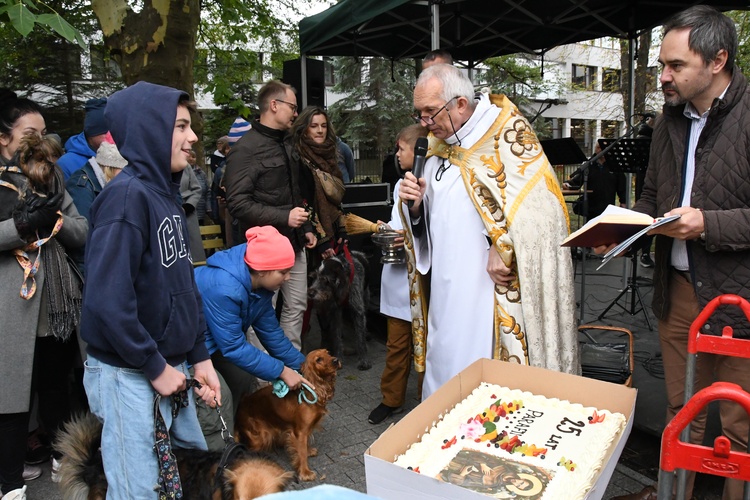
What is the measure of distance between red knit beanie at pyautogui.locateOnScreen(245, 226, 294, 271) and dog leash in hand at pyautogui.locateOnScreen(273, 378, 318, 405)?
0.68 m

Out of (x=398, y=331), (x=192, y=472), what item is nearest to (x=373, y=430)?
(x=398, y=331)

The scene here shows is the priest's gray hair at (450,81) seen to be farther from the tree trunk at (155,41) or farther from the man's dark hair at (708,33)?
the tree trunk at (155,41)

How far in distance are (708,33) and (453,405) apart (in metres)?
1.76

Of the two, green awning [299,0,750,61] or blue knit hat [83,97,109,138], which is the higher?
green awning [299,0,750,61]

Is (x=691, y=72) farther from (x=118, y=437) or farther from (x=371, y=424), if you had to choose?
(x=371, y=424)


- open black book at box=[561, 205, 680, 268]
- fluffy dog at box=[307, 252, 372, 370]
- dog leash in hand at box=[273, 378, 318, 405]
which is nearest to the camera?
open black book at box=[561, 205, 680, 268]

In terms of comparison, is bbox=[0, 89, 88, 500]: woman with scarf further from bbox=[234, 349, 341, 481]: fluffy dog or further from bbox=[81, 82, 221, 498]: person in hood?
bbox=[234, 349, 341, 481]: fluffy dog

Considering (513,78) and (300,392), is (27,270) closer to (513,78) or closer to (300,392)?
(300,392)

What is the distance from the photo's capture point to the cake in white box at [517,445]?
5.01 feet

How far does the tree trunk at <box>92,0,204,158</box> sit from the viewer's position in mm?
5918

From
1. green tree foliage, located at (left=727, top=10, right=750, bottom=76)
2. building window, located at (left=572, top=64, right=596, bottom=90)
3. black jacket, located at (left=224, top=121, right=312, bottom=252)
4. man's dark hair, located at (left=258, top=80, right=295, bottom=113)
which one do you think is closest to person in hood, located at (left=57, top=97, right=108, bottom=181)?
black jacket, located at (left=224, top=121, right=312, bottom=252)

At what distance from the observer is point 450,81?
289cm

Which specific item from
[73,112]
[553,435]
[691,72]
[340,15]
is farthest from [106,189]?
[73,112]

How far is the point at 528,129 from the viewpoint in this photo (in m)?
3.00
